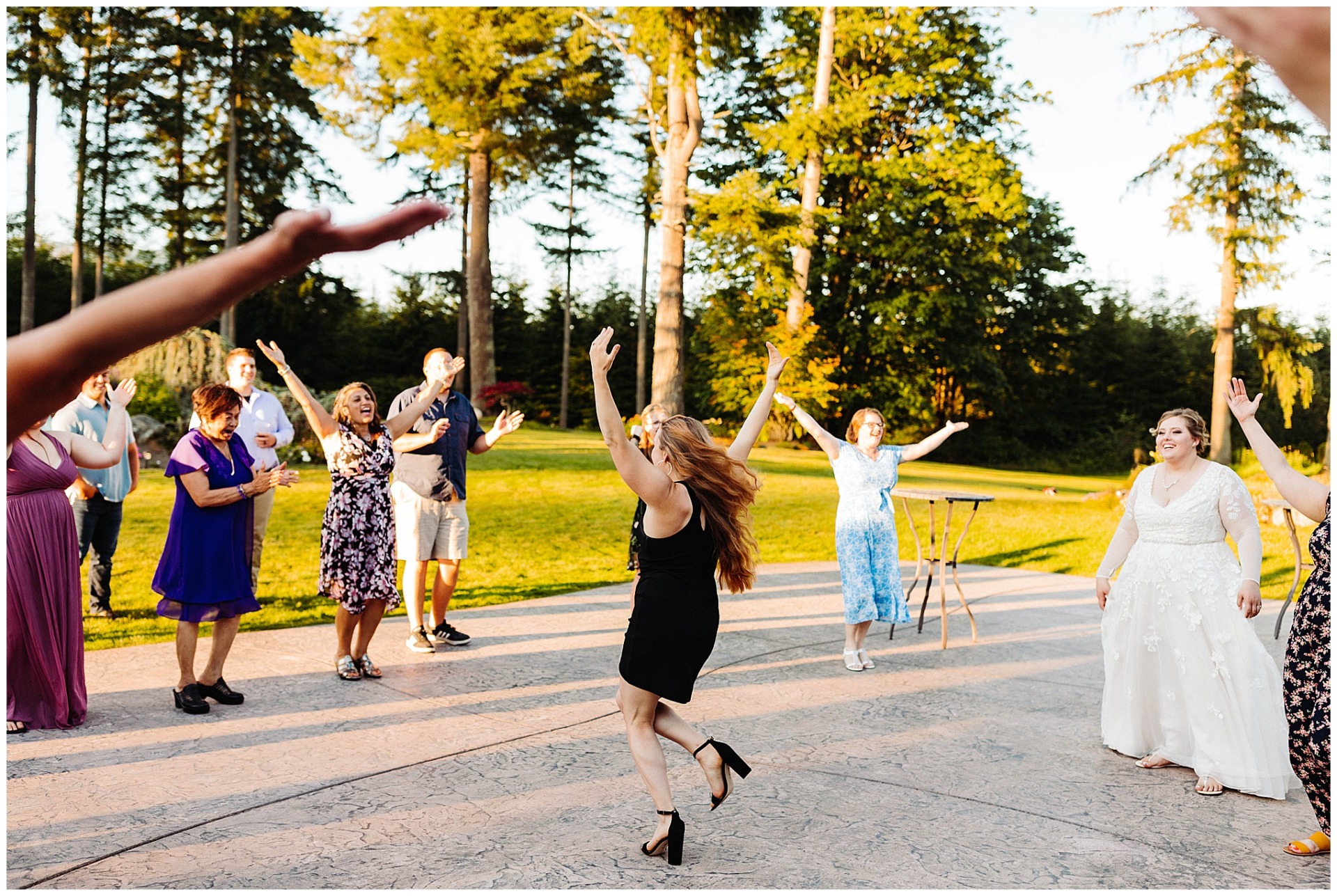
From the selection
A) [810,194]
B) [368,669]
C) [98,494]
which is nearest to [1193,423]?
[368,669]

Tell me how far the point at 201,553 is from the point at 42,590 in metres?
0.75

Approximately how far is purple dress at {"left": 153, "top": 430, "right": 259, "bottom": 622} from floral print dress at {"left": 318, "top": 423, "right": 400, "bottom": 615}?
23.5 inches

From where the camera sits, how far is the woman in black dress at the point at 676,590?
384cm

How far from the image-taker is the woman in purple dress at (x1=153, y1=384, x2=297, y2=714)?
5426mm

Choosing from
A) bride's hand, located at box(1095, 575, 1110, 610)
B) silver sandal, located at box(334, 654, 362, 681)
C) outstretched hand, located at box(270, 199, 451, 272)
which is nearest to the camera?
outstretched hand, located at box(270, 199, 451, 272)

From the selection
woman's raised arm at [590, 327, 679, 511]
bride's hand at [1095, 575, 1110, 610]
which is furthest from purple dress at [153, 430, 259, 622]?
bride's hand at [1095, 575, 1110, 610]

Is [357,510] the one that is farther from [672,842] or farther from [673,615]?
[672,842]

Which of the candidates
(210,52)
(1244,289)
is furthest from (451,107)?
(1244,289)

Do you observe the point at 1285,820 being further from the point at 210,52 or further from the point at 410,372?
the point at 410,372

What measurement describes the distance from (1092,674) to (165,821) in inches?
224

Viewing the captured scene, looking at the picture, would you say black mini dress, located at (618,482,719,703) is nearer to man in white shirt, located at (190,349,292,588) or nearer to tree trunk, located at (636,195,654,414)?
man in white shirt, located at (190,349,292,588)

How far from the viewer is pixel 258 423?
7781mm

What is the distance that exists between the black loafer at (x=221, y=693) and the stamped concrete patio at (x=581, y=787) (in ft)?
0.29

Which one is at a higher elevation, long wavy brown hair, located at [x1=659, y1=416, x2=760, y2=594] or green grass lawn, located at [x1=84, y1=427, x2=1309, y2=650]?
long wavy brown hair, located at [x1=659, y1=416, x2=760, y2=594]
